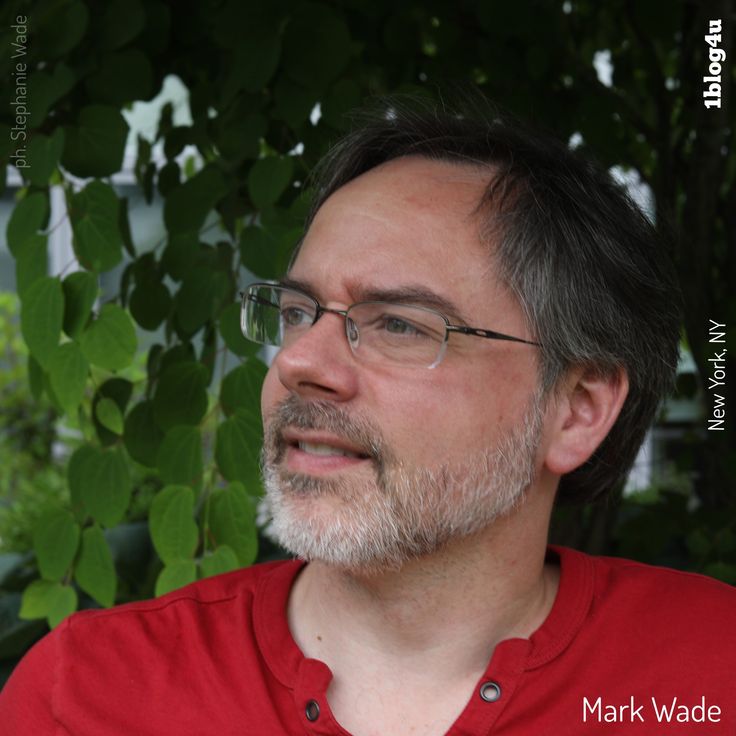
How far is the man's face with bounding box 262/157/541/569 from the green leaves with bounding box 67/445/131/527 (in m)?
0.44

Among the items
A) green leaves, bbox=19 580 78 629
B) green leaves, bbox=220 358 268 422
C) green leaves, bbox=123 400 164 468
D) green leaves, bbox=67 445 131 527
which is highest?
green leaves, bbox=220 358 268 422

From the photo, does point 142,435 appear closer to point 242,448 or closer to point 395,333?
point 242,448

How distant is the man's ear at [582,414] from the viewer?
164 cm

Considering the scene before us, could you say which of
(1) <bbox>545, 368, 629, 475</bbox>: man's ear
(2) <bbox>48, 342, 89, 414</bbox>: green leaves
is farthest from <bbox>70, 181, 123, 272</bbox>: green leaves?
(1) <bbox>545, 368, 629, 475</bbox>: man's ear

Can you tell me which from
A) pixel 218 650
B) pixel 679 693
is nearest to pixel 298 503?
pixel 218 650

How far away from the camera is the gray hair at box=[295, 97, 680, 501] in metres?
1.60

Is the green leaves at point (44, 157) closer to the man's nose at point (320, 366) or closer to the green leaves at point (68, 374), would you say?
the green leaves at point (68, 374)

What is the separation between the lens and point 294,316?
1656 mm

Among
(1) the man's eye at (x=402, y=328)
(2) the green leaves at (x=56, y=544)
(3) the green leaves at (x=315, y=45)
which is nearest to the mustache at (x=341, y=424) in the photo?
(1) the man's eye at (x=402, y=328)

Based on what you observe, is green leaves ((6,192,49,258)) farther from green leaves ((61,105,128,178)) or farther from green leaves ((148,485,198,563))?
green leaves ((148,485,198,563))

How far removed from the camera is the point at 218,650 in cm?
156

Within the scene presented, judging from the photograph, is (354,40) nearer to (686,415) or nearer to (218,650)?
(218,650)

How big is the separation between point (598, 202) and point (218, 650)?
847 mm

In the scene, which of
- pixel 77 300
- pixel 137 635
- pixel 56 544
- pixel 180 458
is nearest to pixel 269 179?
pixel 77 300
